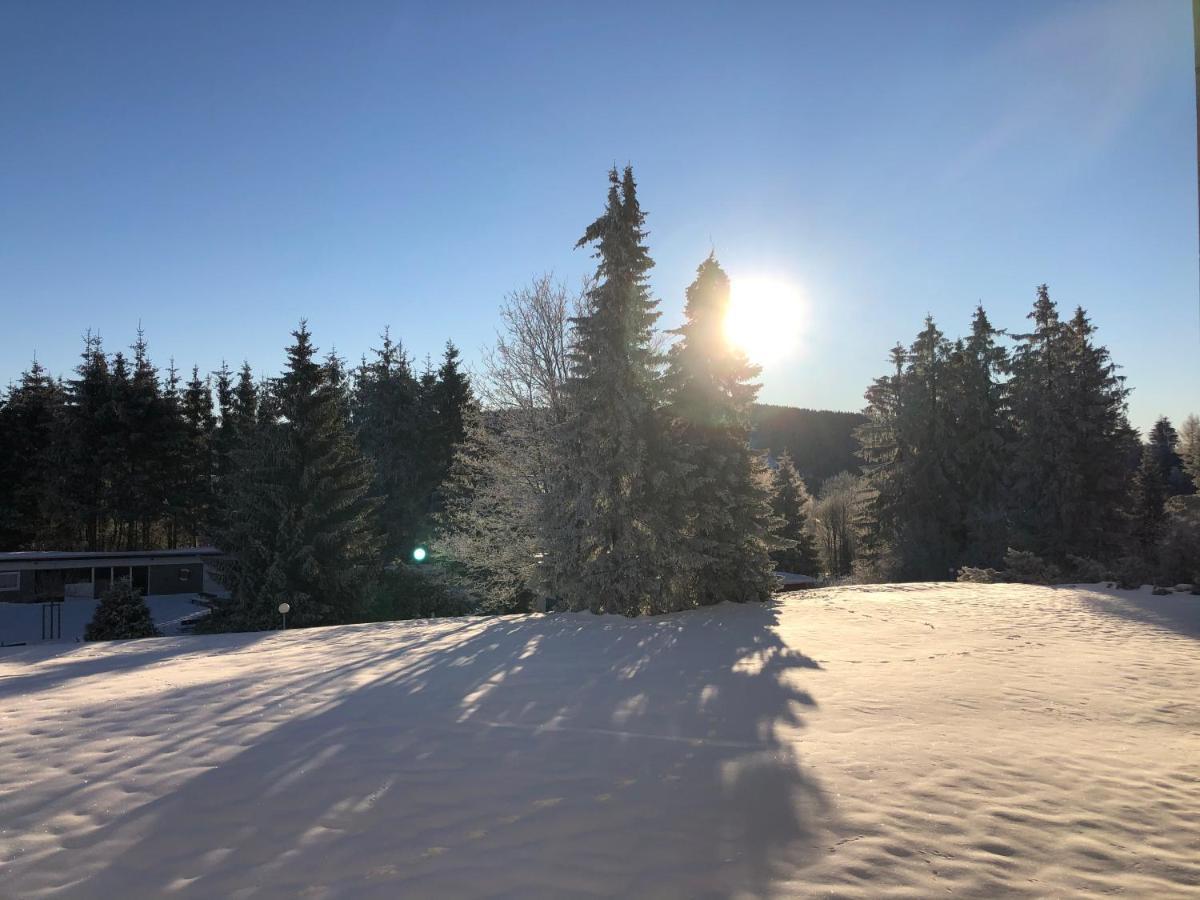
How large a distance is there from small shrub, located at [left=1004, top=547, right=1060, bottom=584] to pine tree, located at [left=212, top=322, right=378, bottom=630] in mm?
23559

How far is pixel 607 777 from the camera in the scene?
492 centimetres

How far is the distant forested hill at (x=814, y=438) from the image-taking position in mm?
94125

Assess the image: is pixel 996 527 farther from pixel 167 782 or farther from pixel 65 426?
pixel 65 426

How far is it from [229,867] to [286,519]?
871 inches

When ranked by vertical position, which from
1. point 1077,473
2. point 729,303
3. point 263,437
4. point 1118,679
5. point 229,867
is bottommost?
point 1118,679

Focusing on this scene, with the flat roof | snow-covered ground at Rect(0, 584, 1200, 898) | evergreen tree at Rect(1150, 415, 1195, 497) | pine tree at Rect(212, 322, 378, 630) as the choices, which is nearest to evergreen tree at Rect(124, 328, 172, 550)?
the flat roof

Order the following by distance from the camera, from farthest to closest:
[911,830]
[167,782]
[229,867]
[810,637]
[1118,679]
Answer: [810,637], [1118,679], [167,782], [911,830], [229,867]

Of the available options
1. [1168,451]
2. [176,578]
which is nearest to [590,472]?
→ [176,578]

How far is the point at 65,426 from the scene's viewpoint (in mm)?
35312

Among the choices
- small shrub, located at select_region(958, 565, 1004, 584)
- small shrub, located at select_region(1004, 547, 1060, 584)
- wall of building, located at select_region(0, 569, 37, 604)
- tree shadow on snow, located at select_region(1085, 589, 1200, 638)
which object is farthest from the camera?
wall of building, located at select_region(0, 569, 37, 604)

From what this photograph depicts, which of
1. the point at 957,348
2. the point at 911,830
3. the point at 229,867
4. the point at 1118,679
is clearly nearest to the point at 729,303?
the point at 1118,679

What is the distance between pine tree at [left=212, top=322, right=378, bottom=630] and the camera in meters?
23.0

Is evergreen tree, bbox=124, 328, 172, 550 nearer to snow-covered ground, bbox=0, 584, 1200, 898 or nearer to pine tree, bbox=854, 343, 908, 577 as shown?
snow-covered ground, bbox=0, 584, 1200, 898

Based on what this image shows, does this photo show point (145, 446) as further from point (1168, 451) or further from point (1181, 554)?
point (1168, 451)
